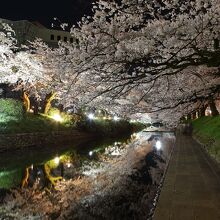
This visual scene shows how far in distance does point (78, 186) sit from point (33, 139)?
17.1 m

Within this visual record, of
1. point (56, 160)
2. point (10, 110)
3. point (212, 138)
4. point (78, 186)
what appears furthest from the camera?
point (10, 110)

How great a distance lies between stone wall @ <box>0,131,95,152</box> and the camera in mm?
26695

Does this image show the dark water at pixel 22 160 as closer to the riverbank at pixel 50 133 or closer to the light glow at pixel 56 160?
the light glow at pixel 56 160

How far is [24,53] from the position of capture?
31.9 meters

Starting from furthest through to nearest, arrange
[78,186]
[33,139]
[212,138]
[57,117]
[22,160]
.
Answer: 1. [57,117]
2. [33,139]
3. [22,160]
4. [212,138]
5. [78,186]

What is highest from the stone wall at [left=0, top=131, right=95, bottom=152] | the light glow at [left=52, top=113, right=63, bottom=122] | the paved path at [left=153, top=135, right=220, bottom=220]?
the light glow at [left=52, top=113, right=63, bottom=122]

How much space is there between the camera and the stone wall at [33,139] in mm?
26695

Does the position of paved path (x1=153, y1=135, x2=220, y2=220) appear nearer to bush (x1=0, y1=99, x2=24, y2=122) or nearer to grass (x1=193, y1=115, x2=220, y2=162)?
grass (x1=193, y1=115, x2=220, y2=162)

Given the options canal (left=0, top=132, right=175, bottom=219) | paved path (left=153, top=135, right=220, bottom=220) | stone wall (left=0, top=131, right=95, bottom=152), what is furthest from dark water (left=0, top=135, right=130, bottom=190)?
paved path (left=153, top=135, right=220, bottom=220)

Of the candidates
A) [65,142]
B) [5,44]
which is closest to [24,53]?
[5,44]

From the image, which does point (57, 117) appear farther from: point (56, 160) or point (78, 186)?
point (78, 186)

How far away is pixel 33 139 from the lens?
3084 centimetres

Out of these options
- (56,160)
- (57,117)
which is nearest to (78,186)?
(56,160)

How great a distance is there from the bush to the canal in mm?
6204
